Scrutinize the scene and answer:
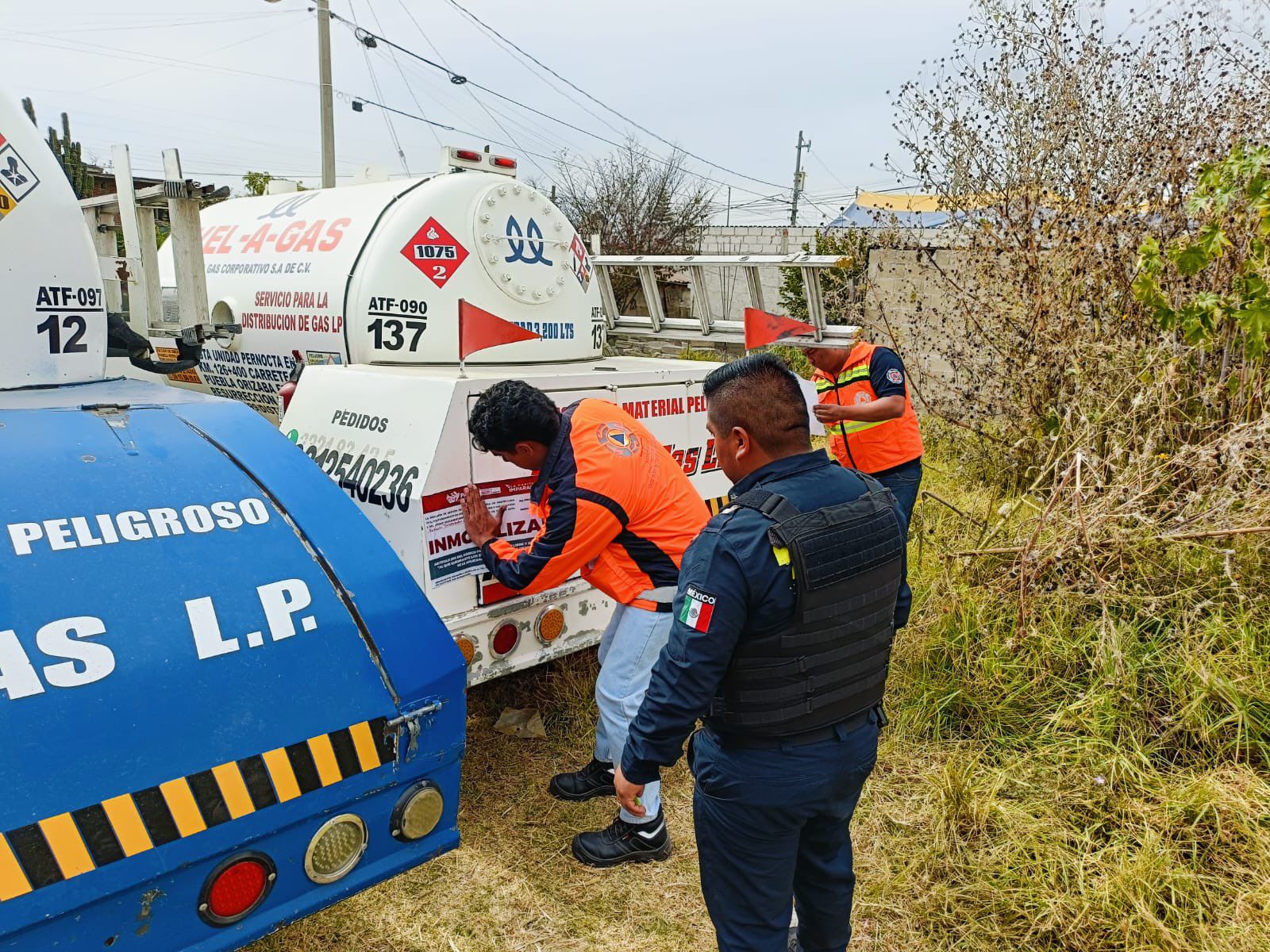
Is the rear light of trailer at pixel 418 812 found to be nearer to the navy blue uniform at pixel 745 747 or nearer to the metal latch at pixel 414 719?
the metal latch at pixel 414 719

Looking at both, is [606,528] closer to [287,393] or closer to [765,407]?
[765,407]

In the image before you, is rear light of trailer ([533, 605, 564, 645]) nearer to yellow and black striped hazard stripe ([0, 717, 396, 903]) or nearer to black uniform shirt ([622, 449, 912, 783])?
black uniform shirt ([622, 449, 912, 783])

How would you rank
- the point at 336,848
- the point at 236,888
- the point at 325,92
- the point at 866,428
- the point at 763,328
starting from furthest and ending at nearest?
the point at 325,92, the point at 866,428, the point at 763,328, the point at 336,848, the point at 236,888

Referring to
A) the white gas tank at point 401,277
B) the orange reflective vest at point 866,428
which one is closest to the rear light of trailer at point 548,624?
the white gas tank at point 401,277

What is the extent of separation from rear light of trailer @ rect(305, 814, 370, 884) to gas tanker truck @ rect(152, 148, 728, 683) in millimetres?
910

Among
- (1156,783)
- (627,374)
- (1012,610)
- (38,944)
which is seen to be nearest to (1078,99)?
(1012,610)

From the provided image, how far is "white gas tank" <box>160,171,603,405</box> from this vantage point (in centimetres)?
399

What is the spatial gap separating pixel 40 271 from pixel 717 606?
6.88 feet

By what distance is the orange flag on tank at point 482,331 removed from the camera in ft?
12.2

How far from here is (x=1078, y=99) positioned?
5.15 m

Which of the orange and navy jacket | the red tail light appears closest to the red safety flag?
the orange and navy jacket

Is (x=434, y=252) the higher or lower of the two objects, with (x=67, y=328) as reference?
higher

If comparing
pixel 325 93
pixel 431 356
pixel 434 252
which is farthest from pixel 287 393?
pixel 325 93

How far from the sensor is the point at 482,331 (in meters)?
3.91
